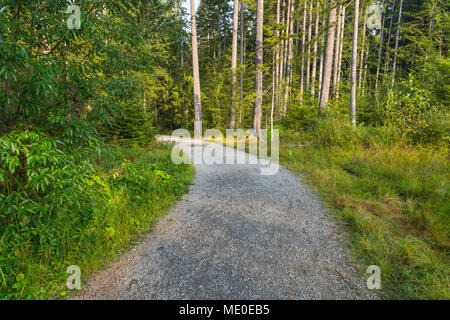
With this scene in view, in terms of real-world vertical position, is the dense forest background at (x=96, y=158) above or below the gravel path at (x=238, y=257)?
above

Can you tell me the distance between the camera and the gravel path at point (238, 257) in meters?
2.29

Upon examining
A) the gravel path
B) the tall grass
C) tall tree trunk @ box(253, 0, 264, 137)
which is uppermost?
tall tree trunk @ box(253, 0, 264, 137)

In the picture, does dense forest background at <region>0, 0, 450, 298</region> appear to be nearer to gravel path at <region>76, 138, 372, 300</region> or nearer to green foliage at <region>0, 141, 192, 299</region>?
green foliage at <region>0, 141, 192, 299</region>

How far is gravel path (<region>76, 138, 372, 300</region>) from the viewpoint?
2.29 meters

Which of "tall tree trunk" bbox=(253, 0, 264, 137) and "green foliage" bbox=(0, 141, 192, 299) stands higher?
"tall tree trunk" bbox=(253, 0, 264, 137)

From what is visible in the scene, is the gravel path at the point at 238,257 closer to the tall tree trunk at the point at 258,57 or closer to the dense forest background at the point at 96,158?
the dense forest background at the point at 96,158

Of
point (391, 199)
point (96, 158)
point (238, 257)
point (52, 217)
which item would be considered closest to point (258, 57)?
point (391, 199)

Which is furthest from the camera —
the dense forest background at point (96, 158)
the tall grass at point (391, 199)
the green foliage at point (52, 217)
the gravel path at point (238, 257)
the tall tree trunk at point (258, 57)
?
the tall tree trunk at point (258, 57)

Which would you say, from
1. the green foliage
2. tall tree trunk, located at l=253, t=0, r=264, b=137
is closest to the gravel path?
the green foliage

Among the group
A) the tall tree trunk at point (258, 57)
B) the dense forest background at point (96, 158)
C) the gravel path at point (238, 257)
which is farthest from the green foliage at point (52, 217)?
the tall tree trunk at point (258, 57)

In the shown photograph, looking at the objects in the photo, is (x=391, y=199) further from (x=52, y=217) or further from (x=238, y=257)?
(x=52, y=217)

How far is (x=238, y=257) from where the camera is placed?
2852 mm

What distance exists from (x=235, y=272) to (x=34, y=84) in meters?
2.87
